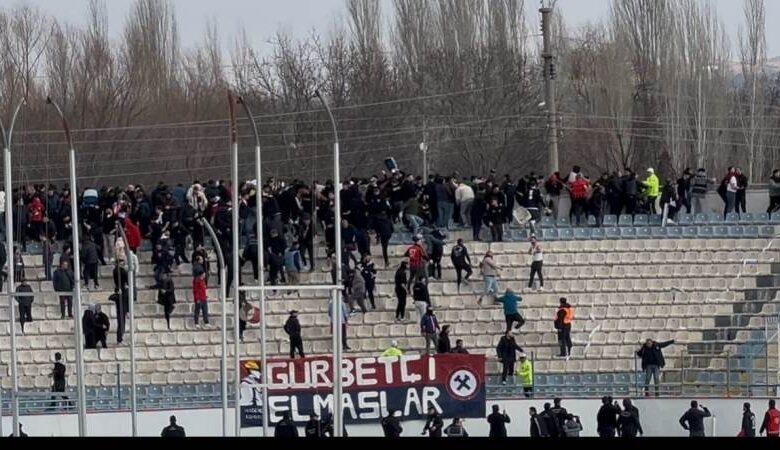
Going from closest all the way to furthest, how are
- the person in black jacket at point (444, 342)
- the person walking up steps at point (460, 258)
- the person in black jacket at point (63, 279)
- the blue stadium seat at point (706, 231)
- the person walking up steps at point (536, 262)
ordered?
the person in black jacket at point (444, 342) < the person in black jacket at point (63, 279) < the person walking up steps at point (460, 258) < the person walking up steps at point (536, 262) < the blue stadium seat at point (706, 231)

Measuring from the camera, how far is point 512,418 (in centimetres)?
3216

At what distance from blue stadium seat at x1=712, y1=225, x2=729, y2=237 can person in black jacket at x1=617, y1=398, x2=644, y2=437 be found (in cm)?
1105

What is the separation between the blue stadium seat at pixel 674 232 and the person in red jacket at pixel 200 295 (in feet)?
33.3

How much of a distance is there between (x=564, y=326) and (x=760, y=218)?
6.71 metres

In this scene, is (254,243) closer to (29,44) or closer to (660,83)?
(29,44)

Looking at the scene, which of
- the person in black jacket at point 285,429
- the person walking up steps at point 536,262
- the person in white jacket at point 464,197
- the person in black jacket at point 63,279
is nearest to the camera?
the person in black jacket at point 285,429

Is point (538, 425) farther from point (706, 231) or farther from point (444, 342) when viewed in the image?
point (706, 231)

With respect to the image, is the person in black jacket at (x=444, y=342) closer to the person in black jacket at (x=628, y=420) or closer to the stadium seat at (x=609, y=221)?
the person in black jacket at (x=628, y=420)

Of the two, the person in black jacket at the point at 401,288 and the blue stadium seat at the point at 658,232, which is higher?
the blue stadium seat at the point at 658,232

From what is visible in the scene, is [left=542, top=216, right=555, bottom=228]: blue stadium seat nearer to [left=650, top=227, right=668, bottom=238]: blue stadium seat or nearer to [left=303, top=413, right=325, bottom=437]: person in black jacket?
[left=650, top=227, right=668, bottom=238]: blue stadium seat

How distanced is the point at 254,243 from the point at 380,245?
463 cm

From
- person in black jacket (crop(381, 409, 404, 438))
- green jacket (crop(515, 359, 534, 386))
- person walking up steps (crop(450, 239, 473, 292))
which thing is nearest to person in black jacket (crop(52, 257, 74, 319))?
person walking up steps (crop(450, 239, 473, 292))

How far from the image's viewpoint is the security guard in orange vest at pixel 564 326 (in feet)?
115

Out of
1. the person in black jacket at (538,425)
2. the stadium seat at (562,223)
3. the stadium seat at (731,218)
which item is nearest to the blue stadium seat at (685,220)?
the stadium seat at (731,218)
